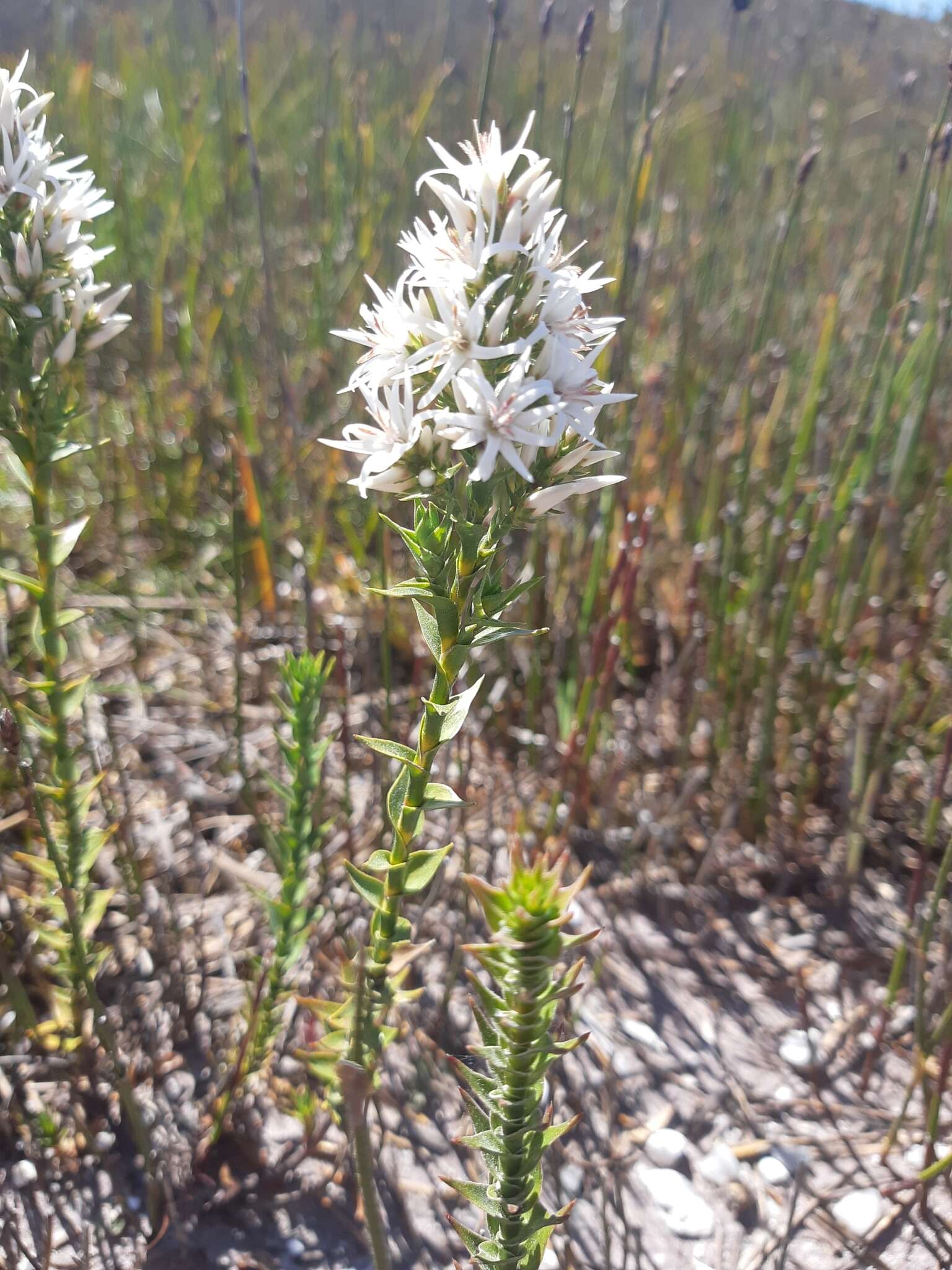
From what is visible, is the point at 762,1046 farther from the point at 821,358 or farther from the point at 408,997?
the point at 821,358

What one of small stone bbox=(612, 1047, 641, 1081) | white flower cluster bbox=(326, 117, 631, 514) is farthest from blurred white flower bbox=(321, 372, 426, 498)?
small stone bbox=(612, 1047, 641, 1081)

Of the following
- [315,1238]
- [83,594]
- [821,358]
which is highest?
[821,358]

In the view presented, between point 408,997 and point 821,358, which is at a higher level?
point 821,358

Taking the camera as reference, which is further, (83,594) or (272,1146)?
(83,594)

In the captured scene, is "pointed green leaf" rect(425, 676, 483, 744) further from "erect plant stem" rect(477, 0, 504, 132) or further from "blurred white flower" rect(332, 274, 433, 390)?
"erect plant stem" rect(477, 0, 504, 132)

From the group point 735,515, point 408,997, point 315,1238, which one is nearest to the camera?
point 408,997

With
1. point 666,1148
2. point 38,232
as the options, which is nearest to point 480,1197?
point 666,1148

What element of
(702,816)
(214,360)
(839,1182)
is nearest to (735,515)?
(702,816)
